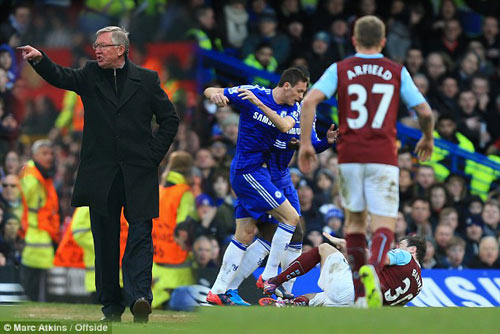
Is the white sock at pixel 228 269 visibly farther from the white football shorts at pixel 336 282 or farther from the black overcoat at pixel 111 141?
the black overcoat at pixel 111 141

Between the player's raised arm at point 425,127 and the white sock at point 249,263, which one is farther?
the white sock at point 249,263

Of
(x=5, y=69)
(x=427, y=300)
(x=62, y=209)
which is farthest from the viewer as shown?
(x=5, y=69)

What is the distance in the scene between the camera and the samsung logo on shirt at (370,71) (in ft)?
26.7

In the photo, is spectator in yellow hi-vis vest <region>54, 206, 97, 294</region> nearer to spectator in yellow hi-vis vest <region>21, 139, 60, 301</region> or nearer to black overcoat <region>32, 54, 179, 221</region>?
spectator in yellow hi-vis vest <region>21, 139, 60, 301</region>

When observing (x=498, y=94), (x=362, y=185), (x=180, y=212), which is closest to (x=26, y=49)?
(x=362, y=185)

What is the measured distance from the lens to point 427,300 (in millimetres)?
12523

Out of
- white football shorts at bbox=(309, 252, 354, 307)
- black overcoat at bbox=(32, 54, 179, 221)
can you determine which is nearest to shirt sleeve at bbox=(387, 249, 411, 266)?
white football shorts at bbox=(309, 252, 354, 307)

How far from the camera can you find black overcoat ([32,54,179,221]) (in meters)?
9.37

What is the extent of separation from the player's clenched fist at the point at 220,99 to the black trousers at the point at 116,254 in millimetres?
1160

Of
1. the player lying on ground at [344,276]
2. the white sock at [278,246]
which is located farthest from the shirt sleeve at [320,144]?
the player lying on ground at [344,276]

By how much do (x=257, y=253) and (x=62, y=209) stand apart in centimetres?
485

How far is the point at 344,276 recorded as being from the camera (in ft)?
35.2

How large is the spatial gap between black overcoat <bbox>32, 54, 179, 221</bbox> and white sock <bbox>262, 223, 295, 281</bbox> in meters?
1.53

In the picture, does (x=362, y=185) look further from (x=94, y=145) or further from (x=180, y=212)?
(x=180, y=212)
